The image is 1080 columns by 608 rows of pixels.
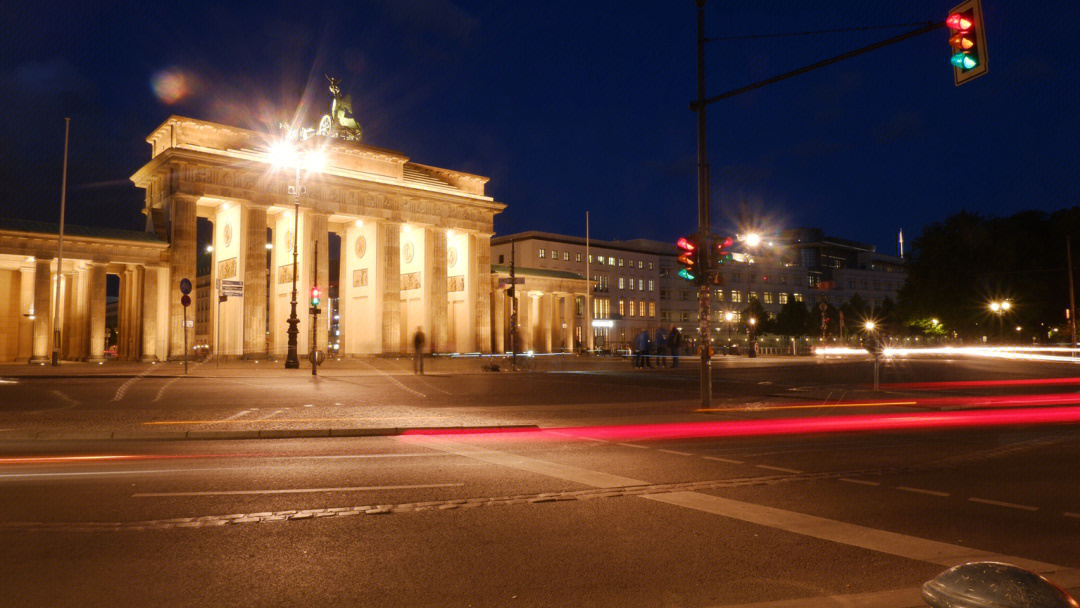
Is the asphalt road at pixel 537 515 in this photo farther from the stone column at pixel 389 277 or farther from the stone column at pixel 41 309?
the stone column at pixel 389 277

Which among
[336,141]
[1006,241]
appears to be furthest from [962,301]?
[336,141]

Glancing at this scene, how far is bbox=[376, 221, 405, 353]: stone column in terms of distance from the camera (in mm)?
57500

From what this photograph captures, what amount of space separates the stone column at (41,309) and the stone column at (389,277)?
21.1 m

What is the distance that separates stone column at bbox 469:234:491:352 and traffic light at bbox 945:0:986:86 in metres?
52.2

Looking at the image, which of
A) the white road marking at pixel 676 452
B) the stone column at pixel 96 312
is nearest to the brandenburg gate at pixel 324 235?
the stone column at pixel 96 312

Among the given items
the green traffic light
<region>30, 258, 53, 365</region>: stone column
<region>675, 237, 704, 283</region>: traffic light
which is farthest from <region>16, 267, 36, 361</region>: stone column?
the green traffic light

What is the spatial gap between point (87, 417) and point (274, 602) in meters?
12.7

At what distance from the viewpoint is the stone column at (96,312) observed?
1788 inches

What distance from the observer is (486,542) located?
19.4ft

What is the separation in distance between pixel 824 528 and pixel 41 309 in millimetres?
46982

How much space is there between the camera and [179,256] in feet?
154

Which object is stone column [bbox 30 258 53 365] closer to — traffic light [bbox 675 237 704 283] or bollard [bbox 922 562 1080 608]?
traffic light [bbox 675 237 704 283]

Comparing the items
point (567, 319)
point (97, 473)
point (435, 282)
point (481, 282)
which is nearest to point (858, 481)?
point (97, 473)

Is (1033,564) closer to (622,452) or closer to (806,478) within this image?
(806,478)
